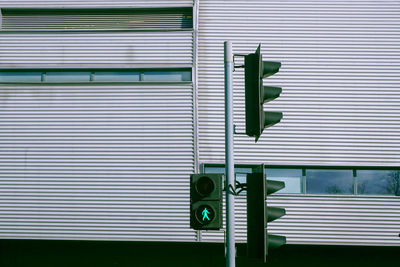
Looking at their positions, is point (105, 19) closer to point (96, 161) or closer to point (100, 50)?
point (100, 50)

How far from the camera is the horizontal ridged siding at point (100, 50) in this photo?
1262cm

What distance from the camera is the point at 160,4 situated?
1301 cm

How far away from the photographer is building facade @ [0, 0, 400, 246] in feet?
38.6

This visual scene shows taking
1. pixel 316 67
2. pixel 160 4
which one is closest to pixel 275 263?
pixel 316 67

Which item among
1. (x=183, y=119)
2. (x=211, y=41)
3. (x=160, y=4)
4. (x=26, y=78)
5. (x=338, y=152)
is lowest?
(x=338, y=152)

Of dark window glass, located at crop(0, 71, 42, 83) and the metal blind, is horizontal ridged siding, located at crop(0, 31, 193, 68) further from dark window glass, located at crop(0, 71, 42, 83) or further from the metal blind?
the metal blind


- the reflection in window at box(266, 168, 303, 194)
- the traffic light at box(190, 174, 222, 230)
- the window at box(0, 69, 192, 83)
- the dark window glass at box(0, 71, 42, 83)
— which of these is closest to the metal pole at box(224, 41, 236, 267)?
the traffic light at box(190, 174, 222, 230)

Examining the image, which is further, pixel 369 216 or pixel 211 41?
pixel 211 41

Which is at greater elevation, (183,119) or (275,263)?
(183,119)

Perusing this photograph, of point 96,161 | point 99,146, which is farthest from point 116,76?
point 96,161

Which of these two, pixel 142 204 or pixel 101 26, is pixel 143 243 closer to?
pixel 142 204

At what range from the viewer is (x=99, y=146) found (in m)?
12.1

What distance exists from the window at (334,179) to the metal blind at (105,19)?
4.81 m

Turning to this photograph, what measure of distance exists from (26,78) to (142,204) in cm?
541
